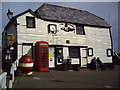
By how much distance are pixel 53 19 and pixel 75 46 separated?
370 centimetres

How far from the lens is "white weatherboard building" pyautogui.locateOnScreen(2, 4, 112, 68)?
13.7 metres

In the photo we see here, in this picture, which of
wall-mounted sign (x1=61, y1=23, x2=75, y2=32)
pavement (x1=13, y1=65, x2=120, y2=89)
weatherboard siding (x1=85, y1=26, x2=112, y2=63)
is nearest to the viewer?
pavement (x1=13, y1=65, x2=120, y2=89)

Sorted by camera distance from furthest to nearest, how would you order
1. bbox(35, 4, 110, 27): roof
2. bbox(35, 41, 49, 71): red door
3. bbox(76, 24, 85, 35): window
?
bbox(76, 24, 85, 35): window < bbox(35, 4, 110, 27): roof < bbox(35, 41, 49, 71): red door

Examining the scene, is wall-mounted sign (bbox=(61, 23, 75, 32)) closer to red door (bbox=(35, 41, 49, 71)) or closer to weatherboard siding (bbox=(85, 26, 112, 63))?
weatherboard siding (bbox=(85, 26, 112, 63))

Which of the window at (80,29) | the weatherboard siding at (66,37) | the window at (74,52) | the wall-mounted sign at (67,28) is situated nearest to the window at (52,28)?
the weatherboard siding at (66,37)

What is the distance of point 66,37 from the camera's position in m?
15.6

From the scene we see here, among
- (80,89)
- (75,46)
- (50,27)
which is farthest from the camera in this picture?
(75,46)

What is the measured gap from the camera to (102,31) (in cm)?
1839

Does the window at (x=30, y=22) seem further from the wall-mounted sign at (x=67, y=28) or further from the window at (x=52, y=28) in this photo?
the wall-mounted sign at (x=67, y=28)

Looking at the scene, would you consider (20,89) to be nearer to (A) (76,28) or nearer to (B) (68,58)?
(B) (68,58)

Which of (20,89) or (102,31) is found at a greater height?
(102,31)

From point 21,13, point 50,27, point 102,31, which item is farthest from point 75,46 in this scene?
point 21,13

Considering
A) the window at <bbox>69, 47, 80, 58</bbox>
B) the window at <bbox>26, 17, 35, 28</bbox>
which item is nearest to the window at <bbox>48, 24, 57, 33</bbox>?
the window at <bbox>26, 17, 35, 28</bbox>

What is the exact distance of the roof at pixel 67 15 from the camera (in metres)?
15.6
